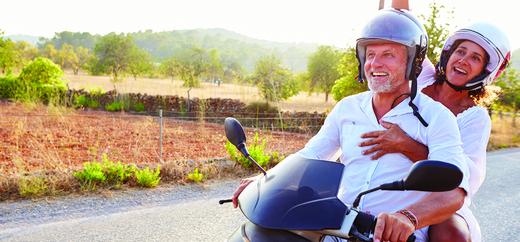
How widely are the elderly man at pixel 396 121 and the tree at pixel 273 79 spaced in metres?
16.1

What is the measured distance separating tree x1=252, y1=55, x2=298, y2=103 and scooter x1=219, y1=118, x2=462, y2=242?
16.8m

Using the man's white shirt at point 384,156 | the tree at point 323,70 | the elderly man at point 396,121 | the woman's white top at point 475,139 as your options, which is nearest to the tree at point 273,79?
the tree at point 323,70

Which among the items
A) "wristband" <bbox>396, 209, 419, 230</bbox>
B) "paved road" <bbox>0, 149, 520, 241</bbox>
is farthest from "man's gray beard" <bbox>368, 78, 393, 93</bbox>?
"paved road" <bbox>0, 149, 520, 241</bbox>

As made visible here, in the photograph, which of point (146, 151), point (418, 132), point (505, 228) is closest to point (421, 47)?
point (418, 132)

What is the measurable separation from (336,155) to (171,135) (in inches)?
440

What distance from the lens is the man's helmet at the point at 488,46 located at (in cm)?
321

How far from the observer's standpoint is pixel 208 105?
21.3m

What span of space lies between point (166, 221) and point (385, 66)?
3.84 metres

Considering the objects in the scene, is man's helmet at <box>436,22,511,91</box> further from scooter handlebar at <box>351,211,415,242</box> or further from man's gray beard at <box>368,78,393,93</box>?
scooter handlebar at <box>351,211,415,242</box>

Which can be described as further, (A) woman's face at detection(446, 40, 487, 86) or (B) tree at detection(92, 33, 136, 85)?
(B) tree at detection(92, 33, 136, 85)

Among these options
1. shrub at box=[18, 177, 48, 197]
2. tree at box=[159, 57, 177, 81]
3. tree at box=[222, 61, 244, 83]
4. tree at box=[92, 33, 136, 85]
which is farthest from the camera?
tree at box=[92, 33, 136, 85]

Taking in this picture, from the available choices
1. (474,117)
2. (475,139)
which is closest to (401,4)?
(474,117)

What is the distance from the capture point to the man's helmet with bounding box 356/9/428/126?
2.29 meters

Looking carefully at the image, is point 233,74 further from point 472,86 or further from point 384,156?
point 384,156
